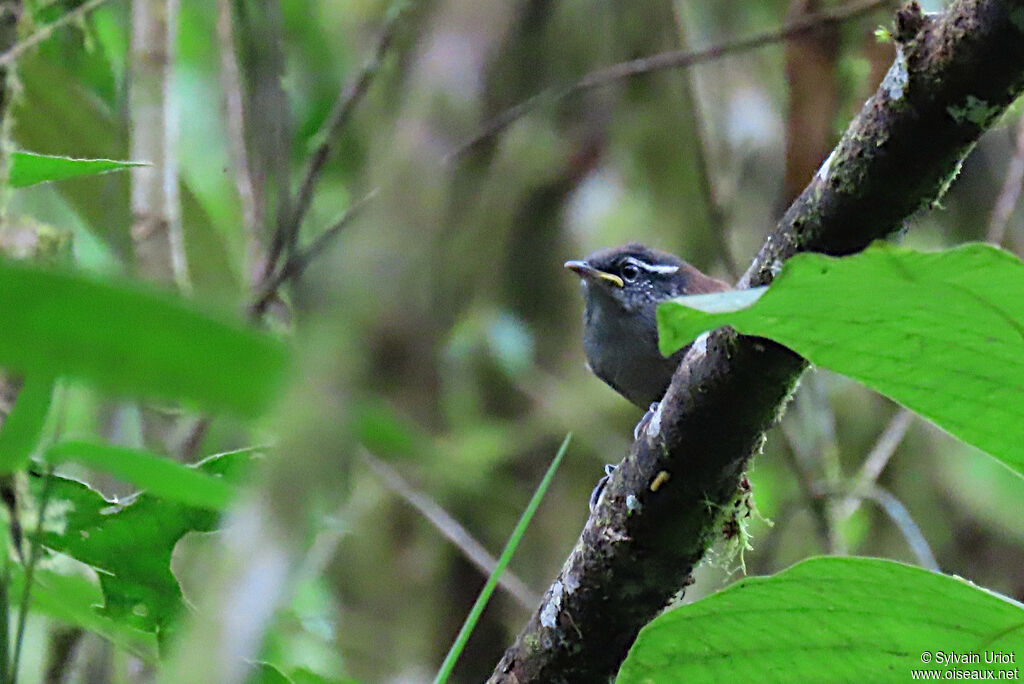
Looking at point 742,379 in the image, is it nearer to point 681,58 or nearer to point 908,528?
point 681,58

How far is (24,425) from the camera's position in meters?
1.16

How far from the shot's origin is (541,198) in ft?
20.9

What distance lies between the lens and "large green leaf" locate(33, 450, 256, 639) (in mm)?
1831

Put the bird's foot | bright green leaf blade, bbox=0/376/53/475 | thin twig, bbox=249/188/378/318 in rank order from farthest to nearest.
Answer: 1. thin twig, bbox=249/188/378/318
2. the bird's foot
3. bright green leaf blade, bbox=0/376/53/475

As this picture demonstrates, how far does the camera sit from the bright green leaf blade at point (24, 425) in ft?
3.70

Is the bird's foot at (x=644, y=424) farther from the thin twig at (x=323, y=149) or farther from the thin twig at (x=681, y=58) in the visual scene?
the thin twig at (x=681, y=58)

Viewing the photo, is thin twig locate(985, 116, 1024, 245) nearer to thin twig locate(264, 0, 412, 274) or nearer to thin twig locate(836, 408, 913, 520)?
thin twig locate(836, 408, 913, 520)

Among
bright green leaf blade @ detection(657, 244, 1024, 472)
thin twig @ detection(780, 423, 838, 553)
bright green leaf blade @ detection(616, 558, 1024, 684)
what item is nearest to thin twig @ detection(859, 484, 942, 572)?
thin twig @ detection(780, 423, 838, 553)

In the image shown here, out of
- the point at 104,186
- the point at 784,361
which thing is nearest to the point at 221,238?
the point at 104,186

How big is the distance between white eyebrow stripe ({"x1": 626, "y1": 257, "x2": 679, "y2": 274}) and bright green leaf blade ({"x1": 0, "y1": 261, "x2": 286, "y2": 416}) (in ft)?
11.3

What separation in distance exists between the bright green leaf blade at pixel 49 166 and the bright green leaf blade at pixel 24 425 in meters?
0.52

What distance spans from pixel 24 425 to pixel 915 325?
112 centimetres

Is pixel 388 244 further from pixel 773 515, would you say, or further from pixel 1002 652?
pixel 773 515

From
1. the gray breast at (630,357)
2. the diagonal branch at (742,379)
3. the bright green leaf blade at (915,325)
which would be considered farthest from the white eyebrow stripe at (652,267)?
the bright green leaf blade at (915,325)
